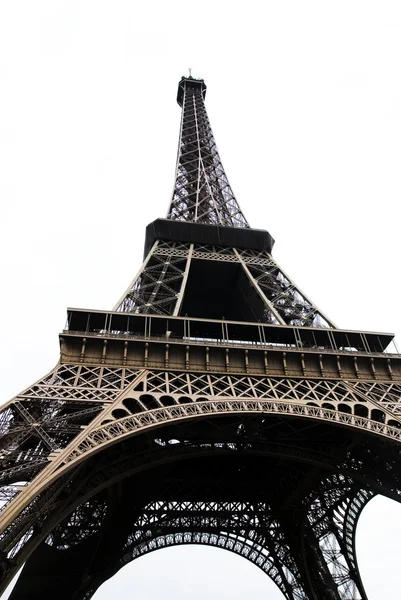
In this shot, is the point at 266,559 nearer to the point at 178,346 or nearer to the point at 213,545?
the point at 213,545

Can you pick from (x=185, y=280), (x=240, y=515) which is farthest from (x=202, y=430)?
(x=240, y=515)

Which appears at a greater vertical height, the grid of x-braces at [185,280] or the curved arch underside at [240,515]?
the grid of x-braces at [185,280]

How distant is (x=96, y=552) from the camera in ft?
80.2

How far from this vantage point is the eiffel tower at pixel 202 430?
14.4 meters

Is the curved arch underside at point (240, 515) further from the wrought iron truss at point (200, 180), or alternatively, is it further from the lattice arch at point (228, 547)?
the wrought iron truss at point (200, 180)

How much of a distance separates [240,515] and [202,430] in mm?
10248

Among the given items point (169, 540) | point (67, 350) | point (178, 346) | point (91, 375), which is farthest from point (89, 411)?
point (169, 540)

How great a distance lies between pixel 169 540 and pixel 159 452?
11.7 m

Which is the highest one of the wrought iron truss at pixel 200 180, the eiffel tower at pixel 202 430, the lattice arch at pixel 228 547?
the wrought iron truss at pixel 200 180

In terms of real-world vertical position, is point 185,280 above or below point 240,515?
above

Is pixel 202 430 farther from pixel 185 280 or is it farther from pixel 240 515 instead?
pixel 240 515

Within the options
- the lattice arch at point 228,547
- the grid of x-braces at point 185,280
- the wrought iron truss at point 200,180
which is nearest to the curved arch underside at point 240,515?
the lattice arch at point 228,547

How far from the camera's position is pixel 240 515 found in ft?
87.6

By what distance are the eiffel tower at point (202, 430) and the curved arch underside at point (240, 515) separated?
8 cm
